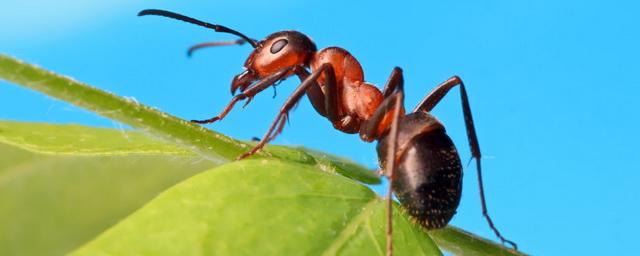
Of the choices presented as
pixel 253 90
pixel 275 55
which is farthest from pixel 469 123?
pixel 275 55

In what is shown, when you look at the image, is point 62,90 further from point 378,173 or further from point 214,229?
point 378,173

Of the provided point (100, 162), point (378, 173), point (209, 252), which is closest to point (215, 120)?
point (100, 162)

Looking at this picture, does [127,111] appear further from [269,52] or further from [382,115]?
[269,52]

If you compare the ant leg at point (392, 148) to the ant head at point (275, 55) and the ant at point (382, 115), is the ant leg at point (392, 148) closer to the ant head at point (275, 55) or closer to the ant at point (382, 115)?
the ant at point (382, 115)

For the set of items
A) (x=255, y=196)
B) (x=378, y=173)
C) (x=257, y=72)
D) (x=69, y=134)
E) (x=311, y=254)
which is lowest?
(x=311, y=254)

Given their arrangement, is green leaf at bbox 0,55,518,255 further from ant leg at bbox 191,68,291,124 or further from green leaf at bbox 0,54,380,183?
ant leg at bbox 191,68,291,124

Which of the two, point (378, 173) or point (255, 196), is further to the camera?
point (378, 173)
